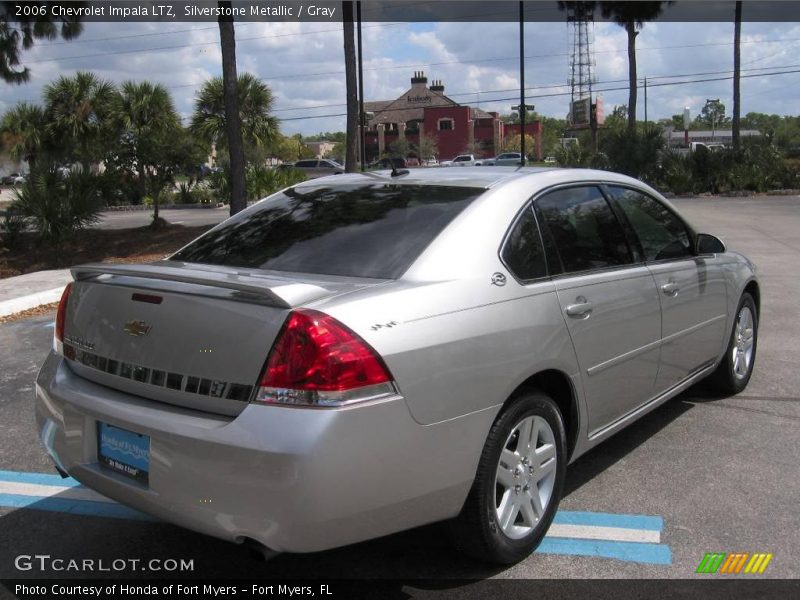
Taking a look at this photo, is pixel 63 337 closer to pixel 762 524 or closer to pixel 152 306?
pixel 152 306

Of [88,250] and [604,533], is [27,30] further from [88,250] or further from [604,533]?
[604,533]

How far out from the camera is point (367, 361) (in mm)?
2555

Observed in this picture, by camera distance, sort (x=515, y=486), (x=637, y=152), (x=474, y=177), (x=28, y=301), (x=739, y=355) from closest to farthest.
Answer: (x=515, y=486) < (x=474, y=177) < (x=739, y=355) < (x=28, y=301) < (x=637, y=152)

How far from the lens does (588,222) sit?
392cm

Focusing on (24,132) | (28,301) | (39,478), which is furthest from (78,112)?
(39,478)

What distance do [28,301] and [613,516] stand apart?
26.9 feet

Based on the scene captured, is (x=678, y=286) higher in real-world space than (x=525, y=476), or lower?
higher

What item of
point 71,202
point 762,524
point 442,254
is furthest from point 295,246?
point 71,202

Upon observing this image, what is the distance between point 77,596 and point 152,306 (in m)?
1.21

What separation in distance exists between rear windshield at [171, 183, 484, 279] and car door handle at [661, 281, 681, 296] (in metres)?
1.36

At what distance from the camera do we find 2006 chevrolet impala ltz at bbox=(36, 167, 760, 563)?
251 centimetres

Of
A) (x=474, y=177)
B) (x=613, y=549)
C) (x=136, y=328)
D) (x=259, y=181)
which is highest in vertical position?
(x=259, y=181)

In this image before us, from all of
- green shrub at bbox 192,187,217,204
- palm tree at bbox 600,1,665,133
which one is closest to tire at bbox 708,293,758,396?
green shrub at bbox 192,187,217,204

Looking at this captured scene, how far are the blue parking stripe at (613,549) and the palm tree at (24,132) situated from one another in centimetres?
2307
